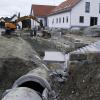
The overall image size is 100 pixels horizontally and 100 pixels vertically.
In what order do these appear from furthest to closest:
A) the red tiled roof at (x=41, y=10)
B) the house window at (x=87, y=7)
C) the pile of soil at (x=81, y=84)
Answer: the red tiled roof at (x=41, y=10)
the house window at (x=87, y=7)
the pile of soil at (x=81, y=84)

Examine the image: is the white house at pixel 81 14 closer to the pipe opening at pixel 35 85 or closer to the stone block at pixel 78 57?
the stone block at pixel 78 57

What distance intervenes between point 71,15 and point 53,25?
35.5 feet

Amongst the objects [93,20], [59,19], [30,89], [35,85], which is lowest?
[35,85]

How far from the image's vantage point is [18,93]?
6.97 meters

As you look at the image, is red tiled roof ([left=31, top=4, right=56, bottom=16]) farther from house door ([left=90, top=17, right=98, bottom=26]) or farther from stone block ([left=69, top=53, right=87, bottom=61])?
stone block ([left=69, top=53, right=87, bottom=61])

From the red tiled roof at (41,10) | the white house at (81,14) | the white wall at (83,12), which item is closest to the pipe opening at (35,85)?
the white house at (81,14)

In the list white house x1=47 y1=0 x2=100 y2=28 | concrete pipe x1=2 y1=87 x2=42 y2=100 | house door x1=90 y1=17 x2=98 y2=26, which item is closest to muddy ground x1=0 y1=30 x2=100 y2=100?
concrete pipe x1=2 y1=87 x2=42 y2=100

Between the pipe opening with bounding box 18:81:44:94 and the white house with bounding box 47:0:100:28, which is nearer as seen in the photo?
the pipe opening with bounding box 18:81:44:94

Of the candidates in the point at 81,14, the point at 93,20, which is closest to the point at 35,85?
the point at 81,14

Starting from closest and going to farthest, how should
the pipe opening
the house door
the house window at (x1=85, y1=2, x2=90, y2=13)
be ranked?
the pipe opening → the house window at (x1=85, y1=2, x2=90, y2=13) → the house door

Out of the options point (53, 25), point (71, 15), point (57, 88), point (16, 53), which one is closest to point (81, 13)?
point (71, 15)

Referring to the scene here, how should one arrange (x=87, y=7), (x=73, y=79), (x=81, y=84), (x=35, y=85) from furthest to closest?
1. (x=87, y=7)
2. (x=35, y=85)
3. (x=73, y=79)
4. (x=81, y=84)

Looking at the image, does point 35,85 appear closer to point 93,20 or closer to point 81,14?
point 81,14

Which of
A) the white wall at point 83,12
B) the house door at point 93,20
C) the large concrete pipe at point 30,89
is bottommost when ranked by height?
the large concrete pipe at point 30,89
